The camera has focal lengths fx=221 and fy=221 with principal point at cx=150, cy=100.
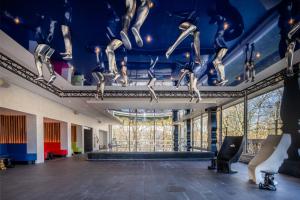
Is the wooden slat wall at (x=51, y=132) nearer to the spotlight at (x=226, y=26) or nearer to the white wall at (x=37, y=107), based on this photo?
the white wall at (x=37, y=107)

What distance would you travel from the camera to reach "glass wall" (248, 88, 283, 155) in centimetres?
924

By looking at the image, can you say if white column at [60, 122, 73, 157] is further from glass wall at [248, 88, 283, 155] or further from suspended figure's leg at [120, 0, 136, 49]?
suspended figure's leg at [120, 0, 136, 49]

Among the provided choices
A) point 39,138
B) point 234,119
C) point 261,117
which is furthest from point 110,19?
A: point 234,119

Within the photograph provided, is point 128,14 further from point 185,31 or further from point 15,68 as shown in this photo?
point 15,68

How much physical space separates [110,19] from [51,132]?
12.3 meters

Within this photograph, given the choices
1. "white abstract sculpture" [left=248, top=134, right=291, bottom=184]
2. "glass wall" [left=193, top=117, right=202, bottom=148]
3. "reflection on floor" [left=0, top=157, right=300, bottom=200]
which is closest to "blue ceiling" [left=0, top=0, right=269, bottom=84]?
"white abstract sculpture" [left=248, top=134, right=291, bottom=184]

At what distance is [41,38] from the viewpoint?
4023 mm

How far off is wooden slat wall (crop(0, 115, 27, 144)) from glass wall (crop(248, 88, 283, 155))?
1097 centimetres

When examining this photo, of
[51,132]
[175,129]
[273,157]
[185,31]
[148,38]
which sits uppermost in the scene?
[148,38]

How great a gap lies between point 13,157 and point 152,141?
41.8ft

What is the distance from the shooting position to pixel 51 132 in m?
14.1

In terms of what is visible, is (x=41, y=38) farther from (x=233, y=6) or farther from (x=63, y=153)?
(x=63, y=153)

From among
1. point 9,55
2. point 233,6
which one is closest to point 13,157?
point 9,55

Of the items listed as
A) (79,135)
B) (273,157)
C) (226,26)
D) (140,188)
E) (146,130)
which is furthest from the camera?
(146,130)
